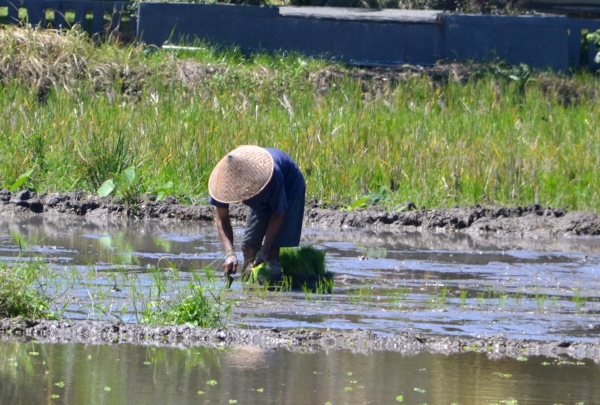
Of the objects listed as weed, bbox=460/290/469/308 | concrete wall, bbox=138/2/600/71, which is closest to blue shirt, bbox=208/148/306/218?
weed, bbox=460/290/469/308

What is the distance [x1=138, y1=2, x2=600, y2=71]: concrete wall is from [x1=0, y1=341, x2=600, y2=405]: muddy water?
1353 cm

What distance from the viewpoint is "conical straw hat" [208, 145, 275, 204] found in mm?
7602

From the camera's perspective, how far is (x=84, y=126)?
44.4 ft

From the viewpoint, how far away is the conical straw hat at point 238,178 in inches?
299

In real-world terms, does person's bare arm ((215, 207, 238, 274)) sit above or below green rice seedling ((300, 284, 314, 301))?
above

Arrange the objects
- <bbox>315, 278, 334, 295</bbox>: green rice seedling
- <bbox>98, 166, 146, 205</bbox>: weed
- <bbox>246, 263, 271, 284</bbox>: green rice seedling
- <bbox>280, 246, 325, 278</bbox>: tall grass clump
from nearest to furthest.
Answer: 1. <bbox>246, 263, 271, 284</bbox>: green rice seedling
2. <bbox>315, 278, 334, 295</bbox>: green rice seedling
3. <bbox>280, 246, 325, 278</bbox>: tall grass clump
4. <bbox>98, 166, 146, 205</bbox>: weed

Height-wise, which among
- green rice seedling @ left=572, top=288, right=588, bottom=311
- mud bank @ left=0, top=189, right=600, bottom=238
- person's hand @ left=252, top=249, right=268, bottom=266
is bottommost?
mud bank @ left=0, top=189, right=600, bottom=238

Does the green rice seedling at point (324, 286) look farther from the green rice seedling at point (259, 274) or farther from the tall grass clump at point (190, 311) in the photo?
the tall grass clump at point (190, 311)

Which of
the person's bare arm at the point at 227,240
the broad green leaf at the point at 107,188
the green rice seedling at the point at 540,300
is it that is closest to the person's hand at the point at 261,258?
the person's bare arm at the point at 227,240

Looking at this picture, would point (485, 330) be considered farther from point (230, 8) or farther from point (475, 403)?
point (230, 8)

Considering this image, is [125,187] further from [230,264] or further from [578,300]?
[578,300]

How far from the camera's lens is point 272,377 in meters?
5.50

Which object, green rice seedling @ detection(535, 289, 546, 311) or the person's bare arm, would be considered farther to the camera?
the person's bare arm

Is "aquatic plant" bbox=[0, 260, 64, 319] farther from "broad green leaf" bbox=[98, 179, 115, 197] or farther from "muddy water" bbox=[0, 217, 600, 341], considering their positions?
"broad green leaf" bbox=[98, 179, 115, 197]
